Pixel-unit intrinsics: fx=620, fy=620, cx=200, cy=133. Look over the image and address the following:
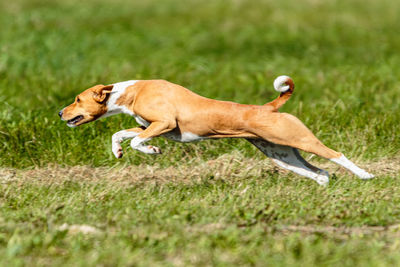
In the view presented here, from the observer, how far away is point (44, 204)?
609cm

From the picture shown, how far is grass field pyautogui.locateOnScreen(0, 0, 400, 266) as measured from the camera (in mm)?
5066

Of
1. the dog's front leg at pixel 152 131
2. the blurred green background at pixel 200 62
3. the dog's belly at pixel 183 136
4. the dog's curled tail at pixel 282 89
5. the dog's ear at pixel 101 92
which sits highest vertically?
the dog's ear at pixel 101 92

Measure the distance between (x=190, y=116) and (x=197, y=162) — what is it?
1.45 metres

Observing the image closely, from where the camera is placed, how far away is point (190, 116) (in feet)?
19.8

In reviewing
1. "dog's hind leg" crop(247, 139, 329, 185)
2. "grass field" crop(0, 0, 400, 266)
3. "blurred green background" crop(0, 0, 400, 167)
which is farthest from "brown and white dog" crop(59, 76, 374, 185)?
"blurred green background" crop(0, 0, 400, 167)

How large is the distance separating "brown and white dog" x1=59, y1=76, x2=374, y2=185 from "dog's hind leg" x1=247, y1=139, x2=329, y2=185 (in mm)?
118

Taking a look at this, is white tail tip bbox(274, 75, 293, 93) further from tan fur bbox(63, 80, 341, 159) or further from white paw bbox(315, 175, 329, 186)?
white paw bbox(315, 175, 329, 186)

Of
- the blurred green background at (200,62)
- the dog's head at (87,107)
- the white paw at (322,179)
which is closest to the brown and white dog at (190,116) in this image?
the dog's head at (87,107)

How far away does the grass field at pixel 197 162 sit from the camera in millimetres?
5066

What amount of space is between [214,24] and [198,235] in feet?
36.1

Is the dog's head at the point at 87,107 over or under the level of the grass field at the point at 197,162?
over

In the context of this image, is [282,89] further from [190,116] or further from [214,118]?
[190,116]

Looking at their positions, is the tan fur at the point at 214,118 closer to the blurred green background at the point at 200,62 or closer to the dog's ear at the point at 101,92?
the dog's ear at the point at 101,92

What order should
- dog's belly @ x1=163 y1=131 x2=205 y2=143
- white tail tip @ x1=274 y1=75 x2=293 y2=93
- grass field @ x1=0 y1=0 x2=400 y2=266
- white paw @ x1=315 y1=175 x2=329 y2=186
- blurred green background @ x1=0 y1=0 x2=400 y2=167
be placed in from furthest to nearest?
blurred green background @ x1=0 y1=0 x2=400 y2=167 < white paw @ x1=315 y1=175 x2=329 y2=186 < dog's belly @ x1=163 y1=131 x2=205 y2=143 < white tail tip @ x1=274 y1=75 x2=293 y2=93 < grass field @ x1=0 y1=0 x2=400 y2=266
